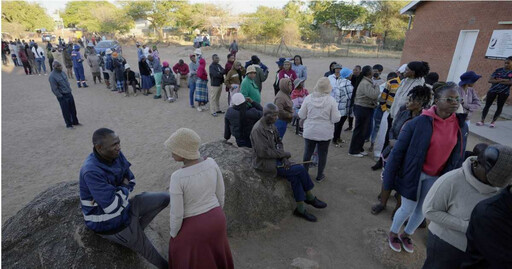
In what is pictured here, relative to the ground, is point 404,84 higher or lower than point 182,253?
higher

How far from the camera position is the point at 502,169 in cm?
166

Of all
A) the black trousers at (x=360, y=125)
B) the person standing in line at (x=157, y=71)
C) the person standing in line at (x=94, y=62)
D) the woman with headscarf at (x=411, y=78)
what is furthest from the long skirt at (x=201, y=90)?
the person standing in line at (x=94, y=62)

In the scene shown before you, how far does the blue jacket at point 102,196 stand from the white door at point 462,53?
13801mm

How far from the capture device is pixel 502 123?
789 centimetres

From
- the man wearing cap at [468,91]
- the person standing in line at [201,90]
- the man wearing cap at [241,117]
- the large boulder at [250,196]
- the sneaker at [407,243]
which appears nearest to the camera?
the sneaker at [407,243]

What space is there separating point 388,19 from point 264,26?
15.6 metres

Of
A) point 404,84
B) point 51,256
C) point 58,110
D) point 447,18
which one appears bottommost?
point 58,110

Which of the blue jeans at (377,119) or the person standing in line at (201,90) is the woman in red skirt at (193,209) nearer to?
the blue jeans at (377,119)

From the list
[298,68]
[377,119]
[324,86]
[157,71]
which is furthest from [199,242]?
[157,71]

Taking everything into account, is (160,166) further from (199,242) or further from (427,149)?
(427,149)

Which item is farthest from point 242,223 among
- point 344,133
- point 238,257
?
point 344,133

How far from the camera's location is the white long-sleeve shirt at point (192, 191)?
2.25 m

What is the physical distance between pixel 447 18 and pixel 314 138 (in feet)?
39.8

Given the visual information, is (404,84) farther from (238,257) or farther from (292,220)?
(238,257)
